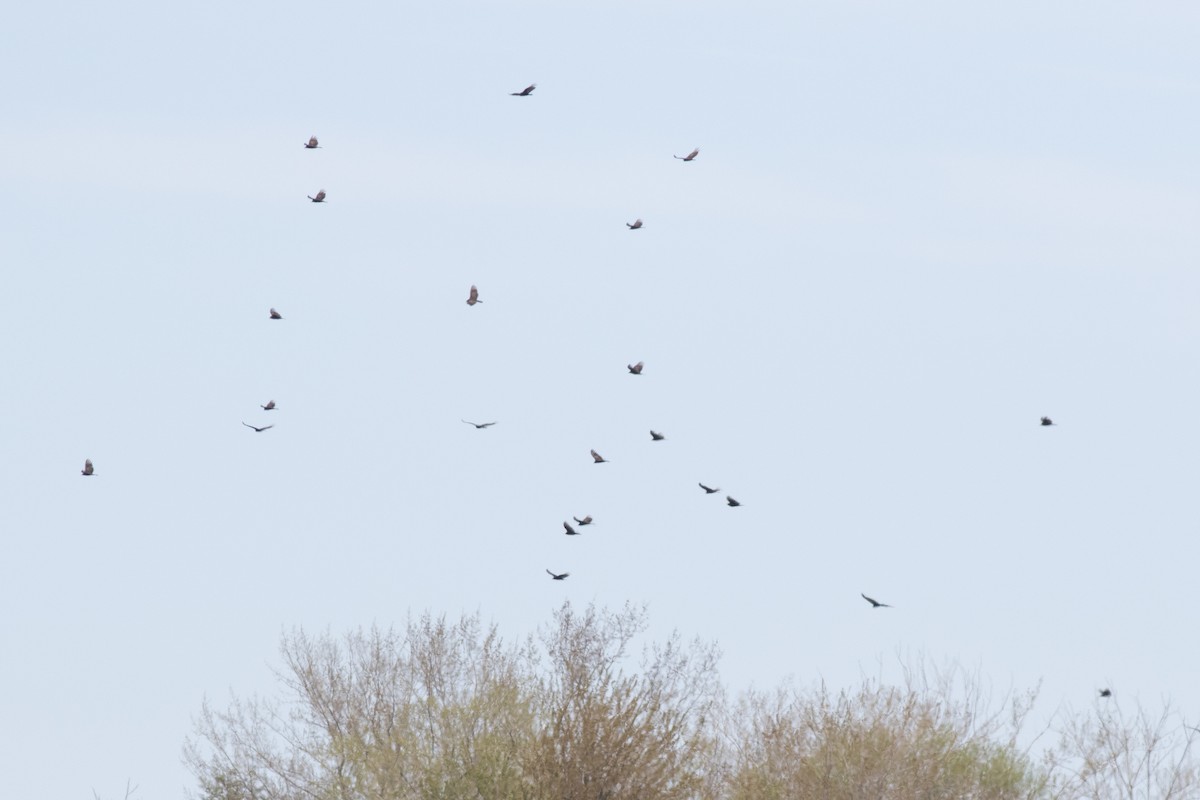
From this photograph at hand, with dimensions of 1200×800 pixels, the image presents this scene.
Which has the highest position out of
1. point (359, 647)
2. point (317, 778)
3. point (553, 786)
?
point (359, 647)

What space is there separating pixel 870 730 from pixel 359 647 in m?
15.9

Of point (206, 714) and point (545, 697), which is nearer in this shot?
point (545, 697)

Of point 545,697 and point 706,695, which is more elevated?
point 706,695

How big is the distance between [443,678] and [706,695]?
25.0 feet

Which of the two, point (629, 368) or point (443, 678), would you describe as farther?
point (443, 678)

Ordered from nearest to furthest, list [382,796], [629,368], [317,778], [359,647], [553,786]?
[629,368], [553,786], [382,796], [317,778], [359,647]

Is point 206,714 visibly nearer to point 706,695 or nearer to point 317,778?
point 317,778

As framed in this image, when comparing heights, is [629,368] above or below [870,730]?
above

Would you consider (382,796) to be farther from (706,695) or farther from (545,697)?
(706,695)

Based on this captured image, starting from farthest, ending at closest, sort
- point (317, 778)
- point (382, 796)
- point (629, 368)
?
point (317, 778) → point (382, 796) → point (629, 368)

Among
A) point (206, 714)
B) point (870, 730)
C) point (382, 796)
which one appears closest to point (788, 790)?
point (870, 730)

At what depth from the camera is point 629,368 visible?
109 feet

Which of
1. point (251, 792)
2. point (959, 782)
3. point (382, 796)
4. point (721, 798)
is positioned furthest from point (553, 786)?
point (251, 792)

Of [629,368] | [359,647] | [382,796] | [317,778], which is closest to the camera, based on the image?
[629,368]
